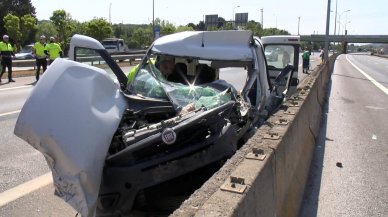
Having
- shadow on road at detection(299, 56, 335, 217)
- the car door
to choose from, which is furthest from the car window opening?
the car door

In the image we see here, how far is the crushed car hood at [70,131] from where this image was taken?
3.34 metres

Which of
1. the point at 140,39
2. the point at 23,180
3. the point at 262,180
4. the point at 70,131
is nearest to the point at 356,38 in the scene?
the point at 140,39

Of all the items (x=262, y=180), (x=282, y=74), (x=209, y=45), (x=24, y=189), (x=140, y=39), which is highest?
(x=140, y=39)

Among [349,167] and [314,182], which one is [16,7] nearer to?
[349,167]

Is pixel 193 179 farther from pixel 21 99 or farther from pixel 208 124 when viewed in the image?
pixel 21 99

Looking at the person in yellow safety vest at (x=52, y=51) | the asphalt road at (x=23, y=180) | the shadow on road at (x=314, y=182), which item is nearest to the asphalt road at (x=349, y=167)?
the shadow on road at (x=314, y=182)

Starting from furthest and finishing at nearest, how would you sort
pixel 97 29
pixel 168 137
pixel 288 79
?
pixel 97 29, pixel 288 79, pixel 168 137

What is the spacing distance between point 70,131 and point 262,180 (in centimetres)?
147

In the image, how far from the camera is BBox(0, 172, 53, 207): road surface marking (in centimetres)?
488

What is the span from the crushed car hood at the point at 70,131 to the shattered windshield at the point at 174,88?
4.03 ft

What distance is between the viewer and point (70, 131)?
11.0ft

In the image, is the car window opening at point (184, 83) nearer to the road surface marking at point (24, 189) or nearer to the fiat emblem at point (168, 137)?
the fiat emblem at point (168, 137)

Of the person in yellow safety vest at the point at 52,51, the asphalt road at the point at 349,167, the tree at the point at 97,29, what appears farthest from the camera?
the tree at the point at 97,29

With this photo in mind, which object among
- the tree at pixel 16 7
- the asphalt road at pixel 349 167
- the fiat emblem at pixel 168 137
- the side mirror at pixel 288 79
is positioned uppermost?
the tree at pixel 16 7
